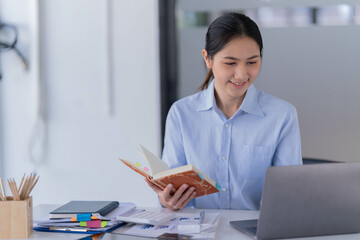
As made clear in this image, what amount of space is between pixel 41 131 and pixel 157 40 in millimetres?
941

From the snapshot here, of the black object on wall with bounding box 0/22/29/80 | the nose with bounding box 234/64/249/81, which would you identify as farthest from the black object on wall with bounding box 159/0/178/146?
the nose with bounding box 234/64/249/81

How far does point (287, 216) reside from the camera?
4.44 ft

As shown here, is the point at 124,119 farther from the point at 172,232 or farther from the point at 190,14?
the point at 172,232

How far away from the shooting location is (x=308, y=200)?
1339 millimetres

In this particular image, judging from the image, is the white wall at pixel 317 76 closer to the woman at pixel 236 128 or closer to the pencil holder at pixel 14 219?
the woman at pixel 236 128

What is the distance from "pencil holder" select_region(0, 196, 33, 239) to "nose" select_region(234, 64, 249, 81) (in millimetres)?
860

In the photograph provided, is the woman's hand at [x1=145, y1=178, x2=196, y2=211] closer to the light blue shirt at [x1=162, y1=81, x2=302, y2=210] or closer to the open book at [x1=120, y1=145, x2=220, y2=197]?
the open book at [x1=120, y1=145, x2=220, y2=197]

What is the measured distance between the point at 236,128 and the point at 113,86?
51.6 inches

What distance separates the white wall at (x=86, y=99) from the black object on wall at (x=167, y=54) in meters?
0.04

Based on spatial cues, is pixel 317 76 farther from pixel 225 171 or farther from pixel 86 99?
pixel 86 99


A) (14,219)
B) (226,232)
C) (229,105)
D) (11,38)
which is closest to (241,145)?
(229,105)

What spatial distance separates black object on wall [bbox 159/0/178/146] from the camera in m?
3.03

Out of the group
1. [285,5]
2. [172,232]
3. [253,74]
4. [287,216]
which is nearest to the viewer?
[287,216]

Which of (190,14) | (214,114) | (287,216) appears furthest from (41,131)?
(287,216)
